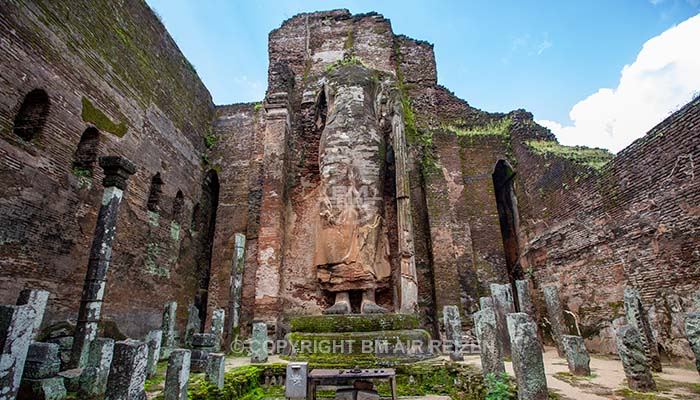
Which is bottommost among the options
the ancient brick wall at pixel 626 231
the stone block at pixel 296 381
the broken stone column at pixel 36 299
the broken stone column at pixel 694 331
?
the stone block at pixel 296 381

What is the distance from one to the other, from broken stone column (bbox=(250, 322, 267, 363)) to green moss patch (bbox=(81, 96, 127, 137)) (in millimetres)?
5187

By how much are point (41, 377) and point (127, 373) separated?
1.46 meters

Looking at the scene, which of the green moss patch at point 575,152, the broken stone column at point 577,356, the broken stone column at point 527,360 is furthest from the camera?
the green moss patch at point 575,152

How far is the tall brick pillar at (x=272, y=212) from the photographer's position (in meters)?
8.12

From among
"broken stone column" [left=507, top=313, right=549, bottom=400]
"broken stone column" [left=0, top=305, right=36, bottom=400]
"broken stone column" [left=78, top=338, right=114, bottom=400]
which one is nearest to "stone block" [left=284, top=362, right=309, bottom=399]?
"broken stone column" [left=78, top=338, right=114, bottom=400]

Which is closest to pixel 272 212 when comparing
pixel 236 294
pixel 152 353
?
pixel 236 294

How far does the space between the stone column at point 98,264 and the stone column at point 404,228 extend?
15.4 feet

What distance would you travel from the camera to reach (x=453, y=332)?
666 centimetres

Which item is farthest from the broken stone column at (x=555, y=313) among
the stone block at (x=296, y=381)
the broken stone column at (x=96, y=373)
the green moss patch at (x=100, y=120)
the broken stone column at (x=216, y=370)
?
the green moss patch at (x=100, y=120)

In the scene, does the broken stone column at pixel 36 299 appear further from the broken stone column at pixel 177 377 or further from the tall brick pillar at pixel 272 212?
the tall brick pillar at pixel 272 212

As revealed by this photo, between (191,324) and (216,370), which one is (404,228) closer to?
(216,370)

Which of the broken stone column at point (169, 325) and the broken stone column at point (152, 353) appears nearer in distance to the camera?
the broken stone column at point (152, 353)

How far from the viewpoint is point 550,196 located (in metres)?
8.81

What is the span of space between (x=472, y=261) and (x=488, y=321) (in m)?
4.68
